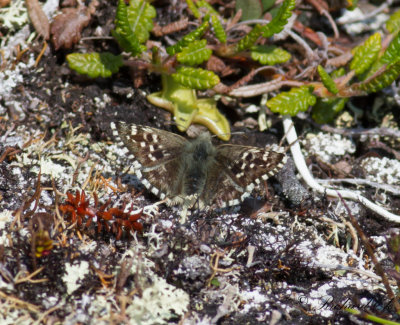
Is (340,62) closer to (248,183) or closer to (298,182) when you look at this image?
(298,182)

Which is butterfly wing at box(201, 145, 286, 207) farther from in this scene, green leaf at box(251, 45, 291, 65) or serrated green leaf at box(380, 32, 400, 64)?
serrated green leaf at box(380, 32, 400, 64)

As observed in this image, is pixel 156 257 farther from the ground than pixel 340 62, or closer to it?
closer to it

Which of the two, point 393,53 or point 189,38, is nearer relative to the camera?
point 189,38

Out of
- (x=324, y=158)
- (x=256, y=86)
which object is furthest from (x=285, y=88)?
(x=324, y=158)

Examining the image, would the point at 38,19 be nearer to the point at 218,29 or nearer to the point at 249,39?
the point at 218,29

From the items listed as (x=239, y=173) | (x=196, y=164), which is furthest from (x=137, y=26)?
(x=239, y=173)

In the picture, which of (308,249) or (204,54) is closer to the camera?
(308,249)
